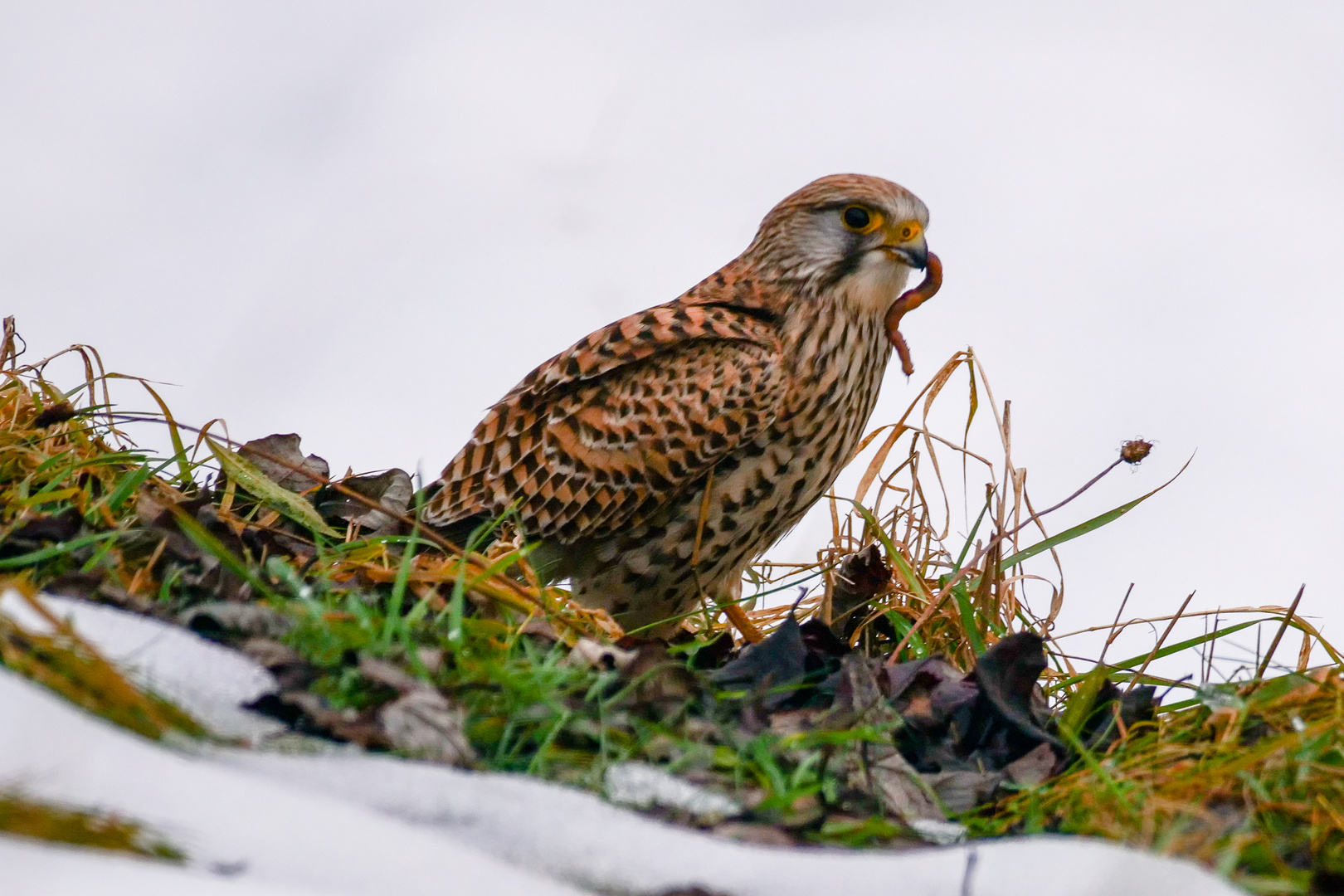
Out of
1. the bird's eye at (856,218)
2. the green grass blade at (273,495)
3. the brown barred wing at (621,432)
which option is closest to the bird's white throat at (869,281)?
the bird's eye at (856,218)

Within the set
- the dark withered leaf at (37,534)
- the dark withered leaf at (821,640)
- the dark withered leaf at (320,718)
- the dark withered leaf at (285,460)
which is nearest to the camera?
the dark withered leaf at (320,718)

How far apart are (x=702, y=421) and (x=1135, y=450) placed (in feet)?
4.42

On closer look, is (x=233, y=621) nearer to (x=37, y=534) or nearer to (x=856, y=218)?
(x=37, y=534)

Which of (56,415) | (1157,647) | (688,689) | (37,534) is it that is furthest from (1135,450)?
(56,415)

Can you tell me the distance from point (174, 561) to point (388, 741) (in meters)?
1.08

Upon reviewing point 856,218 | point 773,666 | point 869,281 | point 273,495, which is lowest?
point 773,666

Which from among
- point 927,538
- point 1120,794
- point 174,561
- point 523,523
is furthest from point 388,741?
point 927,538

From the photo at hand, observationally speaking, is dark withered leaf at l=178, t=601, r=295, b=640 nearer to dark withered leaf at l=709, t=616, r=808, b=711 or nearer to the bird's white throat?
dark withered leaf at l=709, t=616, r=808, b=711

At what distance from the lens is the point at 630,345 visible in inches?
176

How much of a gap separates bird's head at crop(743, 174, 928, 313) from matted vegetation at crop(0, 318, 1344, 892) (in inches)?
29.9

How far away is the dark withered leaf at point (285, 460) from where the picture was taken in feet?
14.7

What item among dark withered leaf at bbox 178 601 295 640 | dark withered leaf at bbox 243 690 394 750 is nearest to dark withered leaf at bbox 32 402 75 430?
dark withered leaf at bbox 178 601 295 640

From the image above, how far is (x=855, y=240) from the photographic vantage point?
4645 mm

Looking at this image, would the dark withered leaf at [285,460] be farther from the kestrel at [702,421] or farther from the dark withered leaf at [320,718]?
the dark withered leaf at [320,718]
